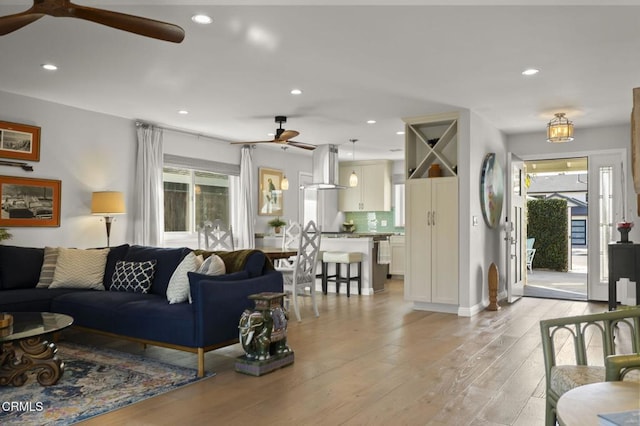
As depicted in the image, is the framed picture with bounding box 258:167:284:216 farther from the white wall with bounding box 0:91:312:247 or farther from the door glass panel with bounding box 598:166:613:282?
the door glass panel with bounding box 598:166:613:282

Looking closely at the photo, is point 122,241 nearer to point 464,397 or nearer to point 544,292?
point 464,397

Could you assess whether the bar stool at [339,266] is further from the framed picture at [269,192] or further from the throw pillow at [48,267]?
the throw pillow at [48,267]

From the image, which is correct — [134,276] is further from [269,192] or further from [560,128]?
[560,128]

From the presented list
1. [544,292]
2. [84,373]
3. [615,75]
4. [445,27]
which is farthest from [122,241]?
[544,292]

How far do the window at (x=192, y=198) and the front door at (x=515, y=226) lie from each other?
452 centimetres

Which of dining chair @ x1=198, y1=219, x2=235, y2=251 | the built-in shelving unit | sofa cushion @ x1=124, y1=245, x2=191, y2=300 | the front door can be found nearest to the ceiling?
the built-in shelving unit

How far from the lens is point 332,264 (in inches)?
312

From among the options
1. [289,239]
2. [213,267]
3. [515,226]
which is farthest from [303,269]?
[515,226]

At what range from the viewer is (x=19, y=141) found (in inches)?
210

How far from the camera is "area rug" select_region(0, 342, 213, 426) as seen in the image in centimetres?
285

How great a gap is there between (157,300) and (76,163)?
2.71m

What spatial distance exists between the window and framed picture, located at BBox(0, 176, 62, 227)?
6.02 ft

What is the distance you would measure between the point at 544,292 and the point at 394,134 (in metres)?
3.72

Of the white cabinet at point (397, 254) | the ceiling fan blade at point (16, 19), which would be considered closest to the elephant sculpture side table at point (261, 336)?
the ceiling fan blade at point (16, 19)
